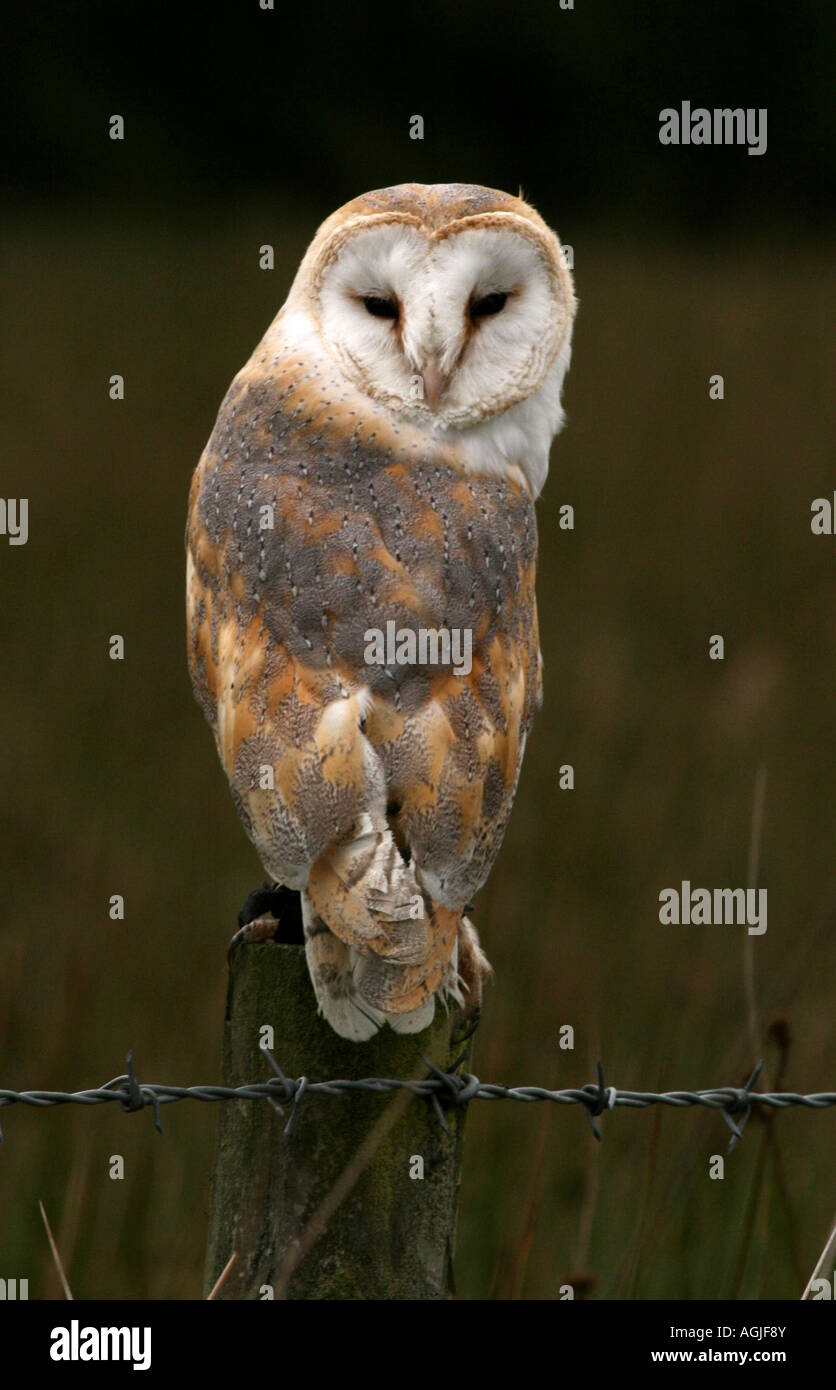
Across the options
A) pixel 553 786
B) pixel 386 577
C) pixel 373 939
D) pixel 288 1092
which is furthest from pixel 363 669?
pixel 553 786

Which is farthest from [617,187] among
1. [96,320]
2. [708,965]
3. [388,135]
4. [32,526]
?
[708,965]

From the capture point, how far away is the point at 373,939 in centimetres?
177

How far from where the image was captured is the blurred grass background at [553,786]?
8.63 feet

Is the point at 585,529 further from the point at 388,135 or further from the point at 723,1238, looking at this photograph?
the point at 388,135

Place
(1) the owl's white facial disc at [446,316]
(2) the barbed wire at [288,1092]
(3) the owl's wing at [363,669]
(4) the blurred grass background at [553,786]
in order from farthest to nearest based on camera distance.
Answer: (4) the blurred grass background at [553,786] → (1) the owl's white facial disc at [446,316] → (3) the owl's wing at [363,669] → (2) the barbed wire at [288,1092]

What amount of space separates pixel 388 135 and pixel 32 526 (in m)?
5.58

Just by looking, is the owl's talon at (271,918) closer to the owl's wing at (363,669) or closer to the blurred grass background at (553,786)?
the owl's wing at (363,669)

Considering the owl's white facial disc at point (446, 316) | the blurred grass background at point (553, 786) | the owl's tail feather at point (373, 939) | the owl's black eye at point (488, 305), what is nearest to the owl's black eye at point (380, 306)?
the owl's white facial disc at point (446, 316)

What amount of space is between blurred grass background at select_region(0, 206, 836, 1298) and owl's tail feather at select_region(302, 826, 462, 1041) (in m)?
0.35

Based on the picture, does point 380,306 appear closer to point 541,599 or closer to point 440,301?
point 440,301

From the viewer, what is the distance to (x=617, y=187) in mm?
10984

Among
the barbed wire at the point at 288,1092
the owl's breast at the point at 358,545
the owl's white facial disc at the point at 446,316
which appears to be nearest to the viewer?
the barbed wire at the point at 288,1092

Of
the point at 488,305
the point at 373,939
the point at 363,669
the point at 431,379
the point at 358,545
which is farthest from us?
the point at 488,305

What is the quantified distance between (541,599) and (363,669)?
12.6ft
